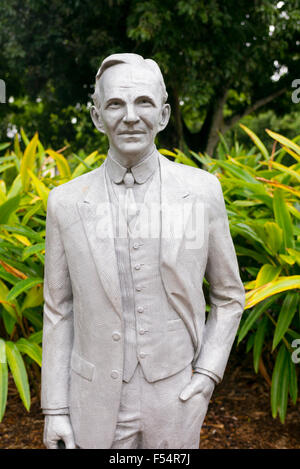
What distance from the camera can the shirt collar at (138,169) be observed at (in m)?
1.71

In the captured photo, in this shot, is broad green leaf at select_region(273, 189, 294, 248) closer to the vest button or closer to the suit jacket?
the suit jacket

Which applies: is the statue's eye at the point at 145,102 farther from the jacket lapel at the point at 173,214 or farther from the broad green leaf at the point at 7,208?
the broad green leaf at the point at 7,208

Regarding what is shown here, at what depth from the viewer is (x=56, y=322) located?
5.95 feet

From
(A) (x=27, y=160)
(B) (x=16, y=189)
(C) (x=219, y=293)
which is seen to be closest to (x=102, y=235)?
Answer: (C) (x=219, y=293)

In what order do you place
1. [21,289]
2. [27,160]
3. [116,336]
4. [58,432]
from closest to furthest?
[116,336], [58,432], [21,289], [27,160]

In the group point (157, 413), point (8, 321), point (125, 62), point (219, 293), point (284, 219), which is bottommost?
point (8, 321)

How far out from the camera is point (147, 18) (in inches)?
332

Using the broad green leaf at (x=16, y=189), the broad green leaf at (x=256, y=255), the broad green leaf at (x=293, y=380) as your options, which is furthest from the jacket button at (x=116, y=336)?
the broad green leaf at (x=16, y=189)

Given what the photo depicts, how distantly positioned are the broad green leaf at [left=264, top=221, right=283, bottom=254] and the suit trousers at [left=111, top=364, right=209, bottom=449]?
1.58 metres

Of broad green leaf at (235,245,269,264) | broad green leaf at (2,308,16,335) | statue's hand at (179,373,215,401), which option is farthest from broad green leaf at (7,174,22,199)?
statue's hand at (179,373,215,401)

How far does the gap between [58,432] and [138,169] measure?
40.9 inches

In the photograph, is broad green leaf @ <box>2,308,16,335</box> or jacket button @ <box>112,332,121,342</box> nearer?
jacket button @ <box>112,332,121,342</box>

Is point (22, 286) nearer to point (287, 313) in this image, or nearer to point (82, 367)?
point (82, 367)

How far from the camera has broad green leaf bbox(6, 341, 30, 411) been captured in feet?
9.93
